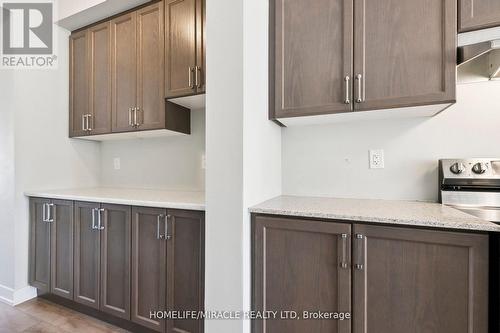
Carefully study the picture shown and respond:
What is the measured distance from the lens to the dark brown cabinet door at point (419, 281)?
1.01 meters

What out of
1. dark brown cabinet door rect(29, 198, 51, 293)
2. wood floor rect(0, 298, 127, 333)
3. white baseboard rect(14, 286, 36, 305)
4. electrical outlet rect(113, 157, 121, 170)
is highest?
electrical outlet rect(113, 157, 121, 170)

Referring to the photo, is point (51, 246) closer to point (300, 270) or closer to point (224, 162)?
point (224, 162)

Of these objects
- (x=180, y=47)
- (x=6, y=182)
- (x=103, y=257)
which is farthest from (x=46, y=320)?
(x=180, y=47)

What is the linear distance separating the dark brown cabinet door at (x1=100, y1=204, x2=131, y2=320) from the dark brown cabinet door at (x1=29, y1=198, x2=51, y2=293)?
695 mm

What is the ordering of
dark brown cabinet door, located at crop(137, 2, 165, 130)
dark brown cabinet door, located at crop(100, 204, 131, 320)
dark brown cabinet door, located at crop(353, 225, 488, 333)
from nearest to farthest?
dark brown cabinet door, located at crop(353, 225, 488, 333), dark brown cabinet door, located at crop(100, 204, 131, 320), dark brown cabinet door, located at crop(137, 2, 165, 130)

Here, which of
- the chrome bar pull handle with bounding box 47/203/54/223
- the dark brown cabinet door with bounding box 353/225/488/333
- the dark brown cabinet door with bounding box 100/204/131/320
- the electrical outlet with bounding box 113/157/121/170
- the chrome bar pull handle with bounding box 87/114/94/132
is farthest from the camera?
the electrical outlet with bounding box 113/157/121/170

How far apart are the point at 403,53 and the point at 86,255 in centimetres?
242

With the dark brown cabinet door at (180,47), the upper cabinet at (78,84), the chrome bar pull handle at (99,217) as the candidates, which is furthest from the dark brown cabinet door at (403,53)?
the upper cabinet at (78,84)

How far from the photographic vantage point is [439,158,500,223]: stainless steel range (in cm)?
139

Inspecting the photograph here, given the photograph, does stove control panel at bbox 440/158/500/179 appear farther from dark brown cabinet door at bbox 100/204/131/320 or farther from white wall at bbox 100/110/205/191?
dark brown cabinet door at bbox 100/204/131/320

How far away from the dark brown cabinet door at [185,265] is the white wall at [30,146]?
1581 mm

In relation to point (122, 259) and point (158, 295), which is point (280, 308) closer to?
point (158, 295)
